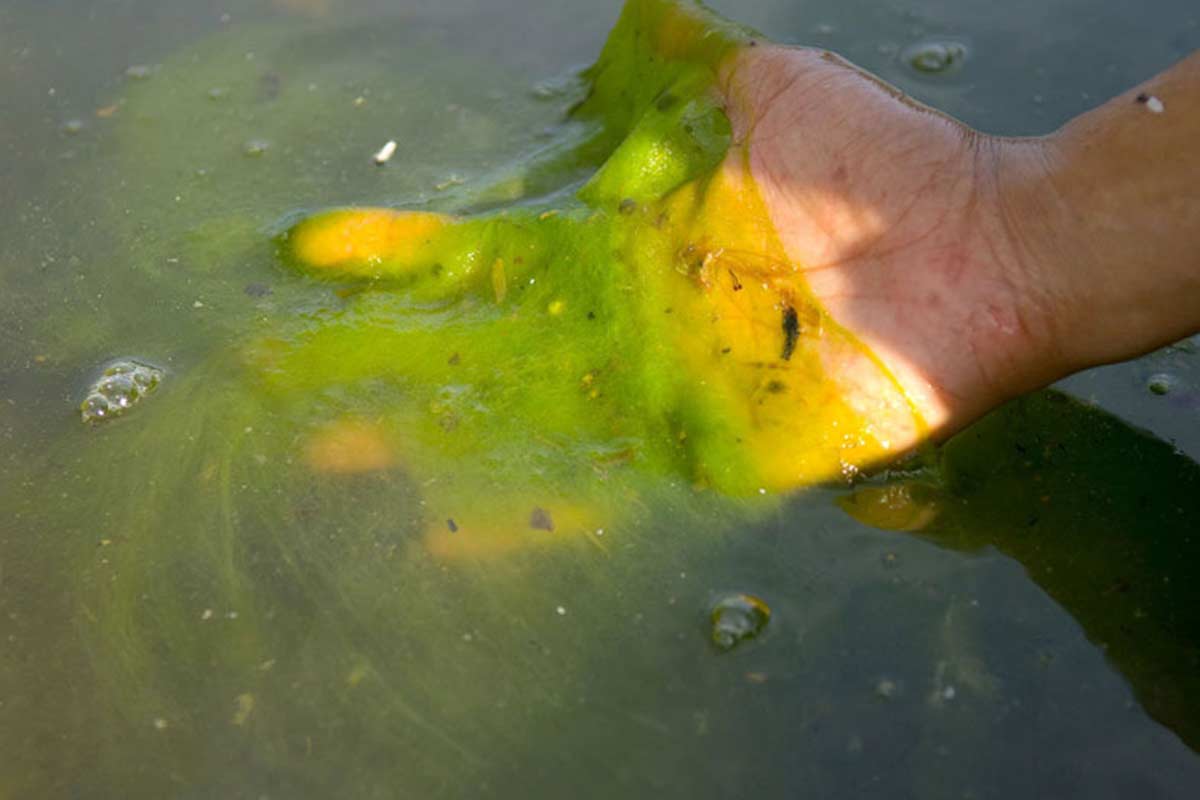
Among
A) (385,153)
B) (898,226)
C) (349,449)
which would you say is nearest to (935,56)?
(898,226)

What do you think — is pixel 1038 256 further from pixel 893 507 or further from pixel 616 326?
pixel 616 326

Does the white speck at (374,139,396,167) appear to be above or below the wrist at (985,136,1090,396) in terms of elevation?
below

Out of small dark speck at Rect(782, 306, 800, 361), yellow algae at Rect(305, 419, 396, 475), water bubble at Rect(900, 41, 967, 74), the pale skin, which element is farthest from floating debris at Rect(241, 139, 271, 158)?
water bubble at Rect(900, 41, 967, 74)

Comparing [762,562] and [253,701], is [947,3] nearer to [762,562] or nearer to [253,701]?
[762,562]

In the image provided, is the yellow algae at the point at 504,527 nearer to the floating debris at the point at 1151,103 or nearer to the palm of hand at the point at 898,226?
the palm of hand at the point at 898,226

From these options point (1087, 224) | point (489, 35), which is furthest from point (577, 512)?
point (489, 35)

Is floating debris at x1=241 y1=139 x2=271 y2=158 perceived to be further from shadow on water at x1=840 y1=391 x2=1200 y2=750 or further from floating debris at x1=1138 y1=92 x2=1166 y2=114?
floating debris at x1=1138 y1=92 x2=1166 y2=114

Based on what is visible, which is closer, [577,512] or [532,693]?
[532,693]
